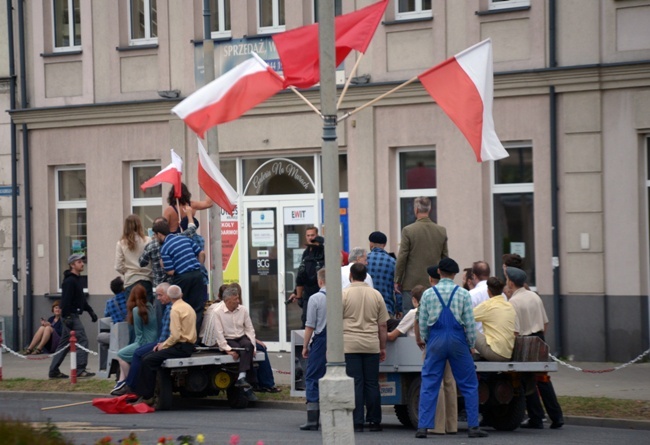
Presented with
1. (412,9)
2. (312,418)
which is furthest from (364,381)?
(412,9)

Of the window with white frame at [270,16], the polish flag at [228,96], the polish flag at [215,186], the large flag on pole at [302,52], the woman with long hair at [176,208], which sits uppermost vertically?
the window with white frame at [270,16]

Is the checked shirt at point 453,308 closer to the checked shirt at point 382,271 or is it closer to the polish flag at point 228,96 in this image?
the checked shirt at point 382,271

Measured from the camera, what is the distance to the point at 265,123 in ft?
75.5

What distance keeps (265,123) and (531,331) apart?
987 centimetres

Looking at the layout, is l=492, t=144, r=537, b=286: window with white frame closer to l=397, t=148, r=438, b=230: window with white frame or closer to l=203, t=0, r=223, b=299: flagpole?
l=397, t=148, r=438, b=230: window with white frame

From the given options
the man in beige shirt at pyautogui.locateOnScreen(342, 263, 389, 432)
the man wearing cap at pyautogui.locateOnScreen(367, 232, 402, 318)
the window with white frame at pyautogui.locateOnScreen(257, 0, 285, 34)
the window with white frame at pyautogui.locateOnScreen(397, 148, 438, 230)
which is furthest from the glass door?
the man in beige shirt at pyautogui.locateOnScreen(342, 263, 389, 432)

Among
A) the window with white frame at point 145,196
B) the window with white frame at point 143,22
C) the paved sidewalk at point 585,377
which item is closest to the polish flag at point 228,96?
the paved sidewalk at point 585,377

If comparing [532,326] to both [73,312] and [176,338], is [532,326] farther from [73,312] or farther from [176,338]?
[73,312]

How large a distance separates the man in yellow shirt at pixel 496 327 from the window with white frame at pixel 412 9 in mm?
8846

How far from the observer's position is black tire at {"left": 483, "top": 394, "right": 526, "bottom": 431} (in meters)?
13.8

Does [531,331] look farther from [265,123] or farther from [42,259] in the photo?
[42,259]

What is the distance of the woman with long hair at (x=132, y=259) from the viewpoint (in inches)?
678

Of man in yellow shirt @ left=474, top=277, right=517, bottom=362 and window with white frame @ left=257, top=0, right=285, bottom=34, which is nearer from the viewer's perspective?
man in yellow shirt @ left=474, top=277, right=517, bottom=362

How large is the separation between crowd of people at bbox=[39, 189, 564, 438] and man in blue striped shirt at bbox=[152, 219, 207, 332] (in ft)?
0.04
